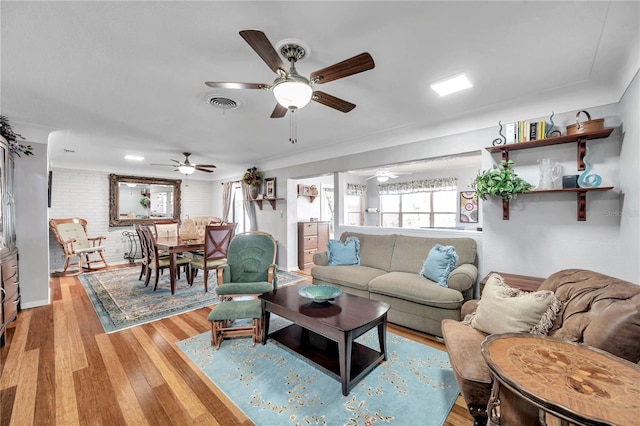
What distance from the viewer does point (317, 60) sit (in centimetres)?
202

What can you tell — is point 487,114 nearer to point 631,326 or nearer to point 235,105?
point 631,326

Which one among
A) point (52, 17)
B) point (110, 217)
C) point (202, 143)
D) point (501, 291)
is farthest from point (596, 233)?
point (110, 217)

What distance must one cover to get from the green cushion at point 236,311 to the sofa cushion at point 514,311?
1.85 meters

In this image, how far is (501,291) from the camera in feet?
6.10

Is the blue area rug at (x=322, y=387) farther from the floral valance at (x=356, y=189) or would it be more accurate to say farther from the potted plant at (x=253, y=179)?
the floral valance at (x=356, y=189)

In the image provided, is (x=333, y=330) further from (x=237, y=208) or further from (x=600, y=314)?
(x=237, y=208)

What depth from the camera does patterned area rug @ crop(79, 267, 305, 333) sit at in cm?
322

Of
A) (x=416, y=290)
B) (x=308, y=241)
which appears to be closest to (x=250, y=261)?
(x=416, y=290)

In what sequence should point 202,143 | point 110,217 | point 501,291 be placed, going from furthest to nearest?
point 110,217, point 202,143, point 501,291

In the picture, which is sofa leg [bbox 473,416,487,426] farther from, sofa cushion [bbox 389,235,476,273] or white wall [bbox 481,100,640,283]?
sofa cushion [bbox 389,235,476,273]

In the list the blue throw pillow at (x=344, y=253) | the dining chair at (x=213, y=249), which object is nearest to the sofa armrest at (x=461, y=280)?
the blue throw pillow at (x=344, y=253)

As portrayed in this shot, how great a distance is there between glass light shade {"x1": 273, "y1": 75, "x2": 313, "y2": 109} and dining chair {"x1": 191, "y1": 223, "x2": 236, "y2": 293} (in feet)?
9.74

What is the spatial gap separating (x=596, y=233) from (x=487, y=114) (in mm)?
1574

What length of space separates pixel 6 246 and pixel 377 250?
434 centimetres
